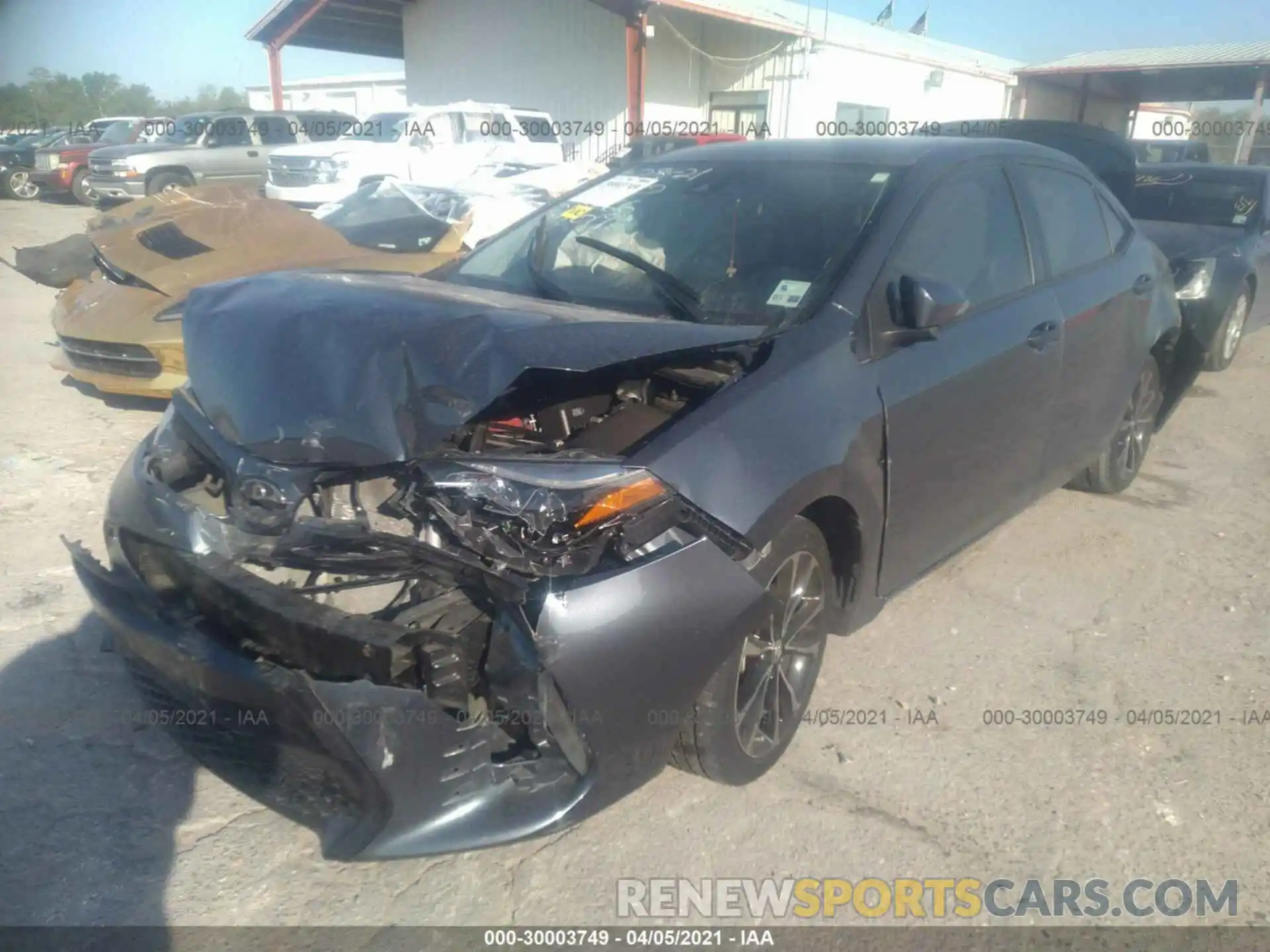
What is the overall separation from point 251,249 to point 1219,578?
18.2 feet

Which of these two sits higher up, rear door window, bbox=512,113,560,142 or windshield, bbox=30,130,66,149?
rear door window, bbox=512,113,560,142

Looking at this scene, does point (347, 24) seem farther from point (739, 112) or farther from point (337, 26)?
point (739, 112)

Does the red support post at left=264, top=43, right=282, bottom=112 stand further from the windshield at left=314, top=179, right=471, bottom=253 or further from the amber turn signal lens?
the amber turn signal lens

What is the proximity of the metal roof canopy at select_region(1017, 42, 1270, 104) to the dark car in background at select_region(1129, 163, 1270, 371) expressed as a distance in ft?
65.0

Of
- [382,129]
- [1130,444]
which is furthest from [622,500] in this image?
[382,129]

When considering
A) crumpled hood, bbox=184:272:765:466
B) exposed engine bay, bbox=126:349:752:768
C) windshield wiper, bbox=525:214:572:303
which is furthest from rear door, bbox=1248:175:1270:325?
exposed engine bay, bbox=126:349:752:768

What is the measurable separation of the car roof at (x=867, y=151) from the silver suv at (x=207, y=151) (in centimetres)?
1522

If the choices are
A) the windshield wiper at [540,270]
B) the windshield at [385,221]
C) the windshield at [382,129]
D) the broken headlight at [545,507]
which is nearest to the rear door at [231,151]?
the windshield at [382,129]

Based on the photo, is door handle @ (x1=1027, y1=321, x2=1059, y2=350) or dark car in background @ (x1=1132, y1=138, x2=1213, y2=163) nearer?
door handle @ (x1=1027, y1=321, x2=1059, y2=350)

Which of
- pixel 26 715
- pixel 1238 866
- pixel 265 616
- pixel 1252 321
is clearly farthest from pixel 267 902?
pixel 1252 321

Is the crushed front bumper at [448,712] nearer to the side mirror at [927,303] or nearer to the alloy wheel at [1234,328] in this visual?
the side mirror at [927,303]

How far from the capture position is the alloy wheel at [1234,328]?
7801 mm

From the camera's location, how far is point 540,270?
3613mm

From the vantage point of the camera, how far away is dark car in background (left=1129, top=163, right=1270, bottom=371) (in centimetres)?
710
